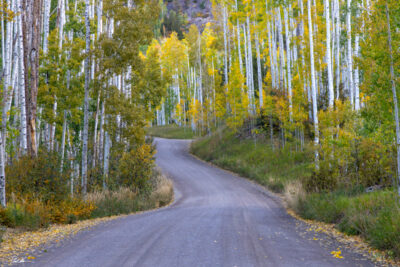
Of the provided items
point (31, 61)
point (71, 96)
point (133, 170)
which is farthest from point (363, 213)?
point (31, 61)

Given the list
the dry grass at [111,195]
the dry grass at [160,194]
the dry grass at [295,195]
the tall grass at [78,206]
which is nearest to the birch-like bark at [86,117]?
the dry grass at [111,195]

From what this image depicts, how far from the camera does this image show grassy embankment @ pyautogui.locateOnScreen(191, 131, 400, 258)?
306 inches

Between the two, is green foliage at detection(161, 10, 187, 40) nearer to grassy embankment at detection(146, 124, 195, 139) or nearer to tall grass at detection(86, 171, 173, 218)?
grassy embankment at detection(146, 124, 195, 139)

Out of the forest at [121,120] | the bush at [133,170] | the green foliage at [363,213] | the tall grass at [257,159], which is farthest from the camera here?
the tall grass at [257,159]

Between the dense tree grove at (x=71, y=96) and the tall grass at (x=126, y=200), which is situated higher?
the dense tree grove at (x=71, y=96)

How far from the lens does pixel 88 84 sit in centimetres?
1450

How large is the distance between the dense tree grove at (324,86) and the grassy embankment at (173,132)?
1938mm

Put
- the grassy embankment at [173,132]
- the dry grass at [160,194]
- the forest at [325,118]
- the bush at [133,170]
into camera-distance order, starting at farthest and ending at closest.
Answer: the grassy embankment at [173,132] → the dry grass at [160,194] → the bush at [133,170] → the forest at [325,118]

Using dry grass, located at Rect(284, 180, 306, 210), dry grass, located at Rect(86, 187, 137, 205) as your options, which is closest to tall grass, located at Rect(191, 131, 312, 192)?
dry grass, located at Rect(284, 180, 306, 210)

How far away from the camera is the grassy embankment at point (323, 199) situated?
7773 millimetres

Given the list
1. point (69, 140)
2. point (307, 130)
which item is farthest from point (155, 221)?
point (307, 130)

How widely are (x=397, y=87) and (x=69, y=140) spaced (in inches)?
656

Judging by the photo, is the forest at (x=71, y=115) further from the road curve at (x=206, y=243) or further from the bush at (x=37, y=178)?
the road curve at (x=206, y=243)

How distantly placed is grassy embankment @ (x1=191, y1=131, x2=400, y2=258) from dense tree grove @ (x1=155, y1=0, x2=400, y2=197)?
37.9 inches
